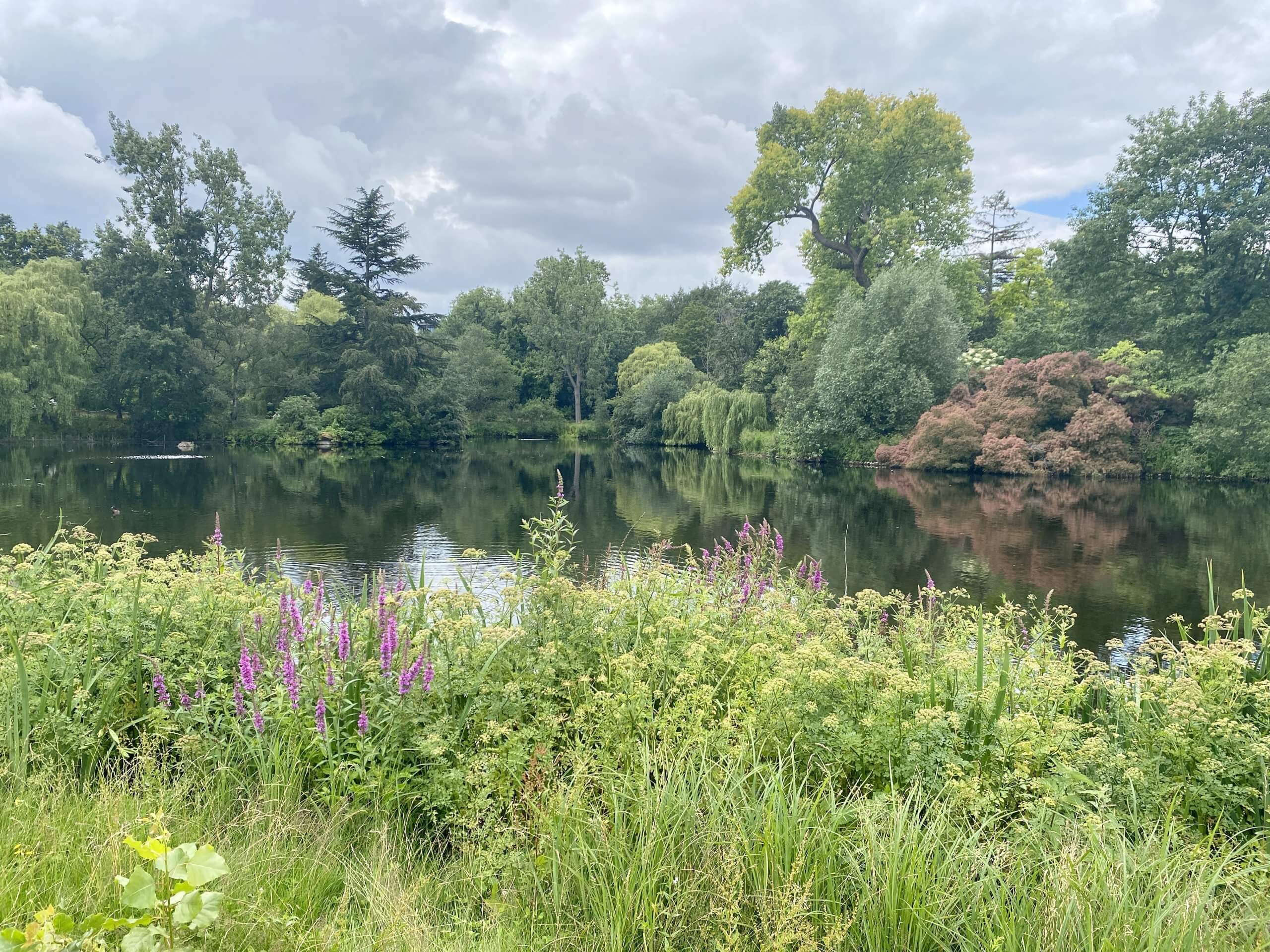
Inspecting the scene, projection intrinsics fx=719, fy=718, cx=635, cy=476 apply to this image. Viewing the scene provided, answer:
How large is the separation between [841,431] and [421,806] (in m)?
33.5

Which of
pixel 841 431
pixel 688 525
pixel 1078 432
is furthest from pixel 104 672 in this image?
pixel 841 431

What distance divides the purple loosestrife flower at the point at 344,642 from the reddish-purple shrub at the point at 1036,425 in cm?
2946

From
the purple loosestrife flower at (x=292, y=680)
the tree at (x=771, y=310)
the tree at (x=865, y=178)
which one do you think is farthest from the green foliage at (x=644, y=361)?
the purple loosestrife flower at (x=292, y=680)

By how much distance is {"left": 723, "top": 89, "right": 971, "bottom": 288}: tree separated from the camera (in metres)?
37.4

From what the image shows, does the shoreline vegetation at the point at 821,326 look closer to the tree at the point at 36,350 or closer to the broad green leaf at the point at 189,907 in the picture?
the tree at the point at 36,350

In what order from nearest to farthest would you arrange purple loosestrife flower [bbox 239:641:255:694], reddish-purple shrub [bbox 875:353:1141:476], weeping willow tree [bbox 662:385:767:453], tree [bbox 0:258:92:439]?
A: purple loosestrife flower [bbox 239:641:255:694] → reddish-purple shrub [bbox 875:353:1141:476] → tree [bbox 0:258:92:439] → weeping willow tree [bbox 662:385:767:453]

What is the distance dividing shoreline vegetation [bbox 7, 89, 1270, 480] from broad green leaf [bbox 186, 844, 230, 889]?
3093 centimetres

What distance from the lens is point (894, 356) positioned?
105 feet

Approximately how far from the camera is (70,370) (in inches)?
1463

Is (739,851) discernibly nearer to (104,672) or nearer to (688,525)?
(104,672)

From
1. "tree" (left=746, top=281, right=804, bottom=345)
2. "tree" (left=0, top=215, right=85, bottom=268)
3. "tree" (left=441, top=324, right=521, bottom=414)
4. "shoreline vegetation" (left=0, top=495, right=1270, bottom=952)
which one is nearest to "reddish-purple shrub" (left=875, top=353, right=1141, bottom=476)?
"tree" (left=746, top=281, right=804, bottom=345)

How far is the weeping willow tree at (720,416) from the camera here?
40938 mm

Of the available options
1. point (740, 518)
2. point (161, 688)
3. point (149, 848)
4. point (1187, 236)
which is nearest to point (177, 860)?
point (149, 848)

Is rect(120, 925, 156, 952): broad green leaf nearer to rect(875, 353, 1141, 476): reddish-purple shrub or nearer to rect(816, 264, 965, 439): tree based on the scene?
rect(875, 353, 1141, 476): reddish-purple shrub
